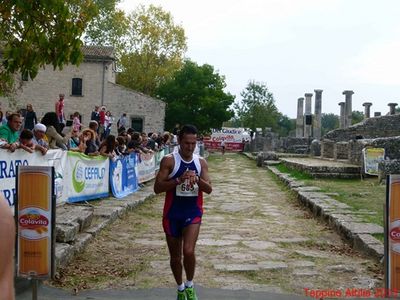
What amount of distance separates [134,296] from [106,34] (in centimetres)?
5019

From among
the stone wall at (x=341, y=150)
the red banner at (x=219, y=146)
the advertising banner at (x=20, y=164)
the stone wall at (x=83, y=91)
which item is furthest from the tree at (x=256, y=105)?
the advertising banner at (x=20, y=164)

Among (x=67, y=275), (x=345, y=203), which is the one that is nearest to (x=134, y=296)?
(x=67, y=275)

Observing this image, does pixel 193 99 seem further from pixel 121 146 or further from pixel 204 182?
pixel 204 182

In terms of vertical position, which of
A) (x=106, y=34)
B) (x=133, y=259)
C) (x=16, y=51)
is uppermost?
(x=106, y=34)

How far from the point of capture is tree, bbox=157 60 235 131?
48.9 m

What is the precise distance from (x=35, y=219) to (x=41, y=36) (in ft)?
7.92

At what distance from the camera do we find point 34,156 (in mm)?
8000

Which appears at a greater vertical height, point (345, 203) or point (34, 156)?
point (34, 156)

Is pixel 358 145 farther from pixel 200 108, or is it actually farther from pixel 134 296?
pixel 200 108

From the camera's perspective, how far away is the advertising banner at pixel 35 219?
16.3 feet

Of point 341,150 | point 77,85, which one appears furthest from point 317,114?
point 341,150

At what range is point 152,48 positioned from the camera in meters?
50.8

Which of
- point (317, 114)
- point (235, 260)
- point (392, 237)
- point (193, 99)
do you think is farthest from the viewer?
point (193, 99)

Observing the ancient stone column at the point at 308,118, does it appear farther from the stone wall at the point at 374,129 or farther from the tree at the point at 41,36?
the tree at the point at 41,36
